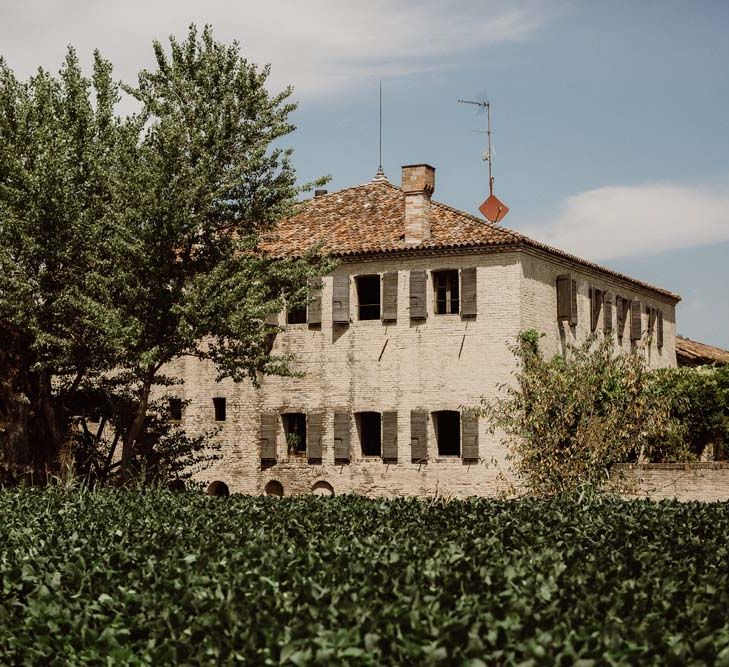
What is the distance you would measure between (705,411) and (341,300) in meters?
9.84

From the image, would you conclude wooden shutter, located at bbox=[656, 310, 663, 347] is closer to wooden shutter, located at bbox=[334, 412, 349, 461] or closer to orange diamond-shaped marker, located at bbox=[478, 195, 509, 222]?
orange diamond-shaped marker, located at bbox=[478, 195, 509, 222]

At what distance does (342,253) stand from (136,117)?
929cm

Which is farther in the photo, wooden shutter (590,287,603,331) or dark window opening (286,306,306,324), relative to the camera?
wooden shutter (590,287,603,331)

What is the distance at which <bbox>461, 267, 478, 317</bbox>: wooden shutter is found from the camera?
1209 inches

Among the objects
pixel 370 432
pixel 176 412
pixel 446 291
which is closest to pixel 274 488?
pixel 370 432

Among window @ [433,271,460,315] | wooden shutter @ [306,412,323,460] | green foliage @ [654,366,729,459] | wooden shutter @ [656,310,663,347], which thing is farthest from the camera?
wooden shutter @ [656,310,663,347]

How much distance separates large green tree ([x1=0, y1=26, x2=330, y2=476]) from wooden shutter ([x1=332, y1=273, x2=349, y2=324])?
23.5 ft

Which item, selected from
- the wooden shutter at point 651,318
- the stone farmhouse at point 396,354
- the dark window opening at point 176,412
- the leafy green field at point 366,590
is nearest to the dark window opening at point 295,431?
the stone farmhouse at point 396,354

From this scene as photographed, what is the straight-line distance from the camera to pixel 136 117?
23766 mm

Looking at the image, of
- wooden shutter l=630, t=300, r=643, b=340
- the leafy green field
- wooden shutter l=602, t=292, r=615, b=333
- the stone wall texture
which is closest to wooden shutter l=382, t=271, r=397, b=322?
the stone wall texture

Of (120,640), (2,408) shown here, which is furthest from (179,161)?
(120,640)

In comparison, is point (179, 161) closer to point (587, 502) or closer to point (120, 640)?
point (587, 502)

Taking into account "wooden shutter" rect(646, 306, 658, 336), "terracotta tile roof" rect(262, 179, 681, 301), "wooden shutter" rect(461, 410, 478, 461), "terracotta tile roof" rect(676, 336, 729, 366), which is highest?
"terracotta tile roof" rect(262, 179, 681, 301)

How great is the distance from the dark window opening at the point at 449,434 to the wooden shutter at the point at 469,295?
9.04 ft
